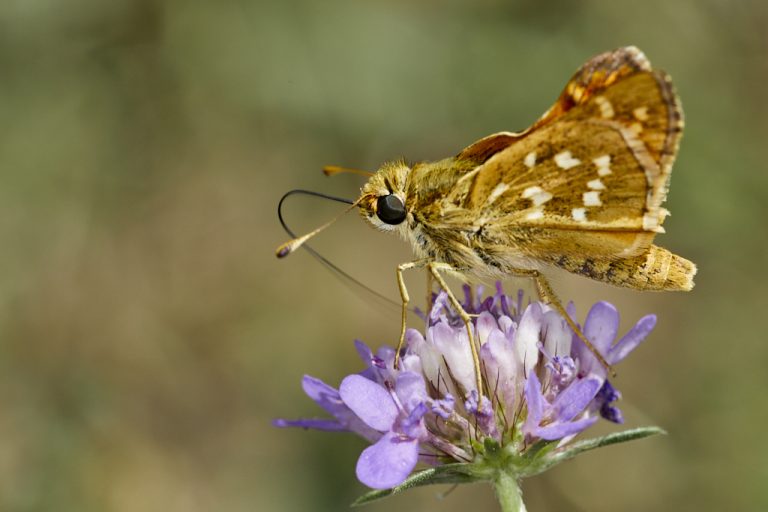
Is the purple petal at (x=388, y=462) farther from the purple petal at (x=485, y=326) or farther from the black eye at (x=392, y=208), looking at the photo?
the black eye at (x=392, y=208)

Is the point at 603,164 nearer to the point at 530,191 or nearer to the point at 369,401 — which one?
the point at 530,191

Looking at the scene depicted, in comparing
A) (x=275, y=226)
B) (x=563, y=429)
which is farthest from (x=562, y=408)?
(x=275, y=226)

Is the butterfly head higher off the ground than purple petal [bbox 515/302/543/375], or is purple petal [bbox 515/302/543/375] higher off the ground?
the butterfly head

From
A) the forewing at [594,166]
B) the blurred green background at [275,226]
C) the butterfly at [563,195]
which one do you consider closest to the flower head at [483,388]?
the butterfly at [563,195]

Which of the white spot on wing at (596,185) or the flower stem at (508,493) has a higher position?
the white spot on wing at (596,185)

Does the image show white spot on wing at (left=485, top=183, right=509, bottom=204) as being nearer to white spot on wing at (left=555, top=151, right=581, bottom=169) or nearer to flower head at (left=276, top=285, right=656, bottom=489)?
white spot on wing at (left=555, top=151, right=581, bottom=169)

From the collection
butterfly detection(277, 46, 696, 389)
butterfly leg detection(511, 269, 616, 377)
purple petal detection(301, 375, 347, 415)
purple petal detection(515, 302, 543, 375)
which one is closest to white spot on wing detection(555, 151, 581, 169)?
butterfly detection(277, 46, 696, 389)
